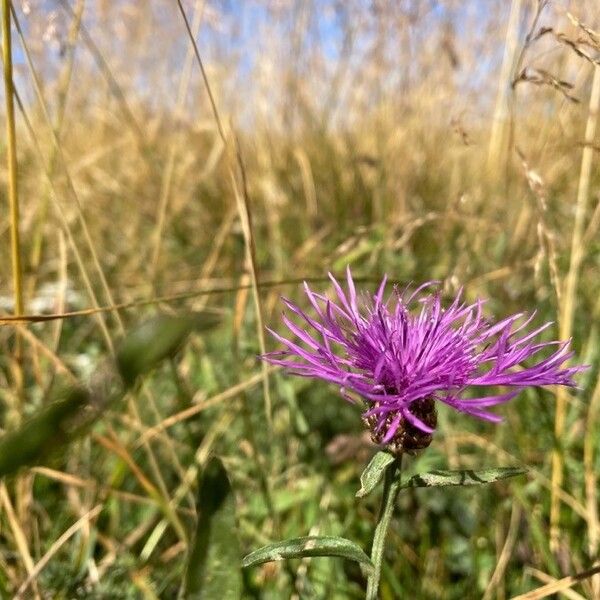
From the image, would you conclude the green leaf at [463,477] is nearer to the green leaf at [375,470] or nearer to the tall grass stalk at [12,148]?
the green leaf at [375,470]

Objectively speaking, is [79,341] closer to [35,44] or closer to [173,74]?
[35,44]

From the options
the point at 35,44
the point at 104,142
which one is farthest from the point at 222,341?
the point at 104,142

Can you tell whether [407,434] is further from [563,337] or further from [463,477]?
[563,337]

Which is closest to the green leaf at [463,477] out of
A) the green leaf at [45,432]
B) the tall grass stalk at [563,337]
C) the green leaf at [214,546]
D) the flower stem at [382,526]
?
the flower stem at [382,526]

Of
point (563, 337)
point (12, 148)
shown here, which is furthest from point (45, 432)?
point (563, 337)

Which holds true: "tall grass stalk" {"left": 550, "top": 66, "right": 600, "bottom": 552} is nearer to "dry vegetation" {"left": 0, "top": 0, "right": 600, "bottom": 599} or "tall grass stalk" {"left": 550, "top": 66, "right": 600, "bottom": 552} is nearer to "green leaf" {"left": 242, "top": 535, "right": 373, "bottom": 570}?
"dry vegetation" {"left": 0, "top": 0, "right": 600, "bottom": 599}

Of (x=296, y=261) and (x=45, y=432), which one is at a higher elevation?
(x=45, y=432)
